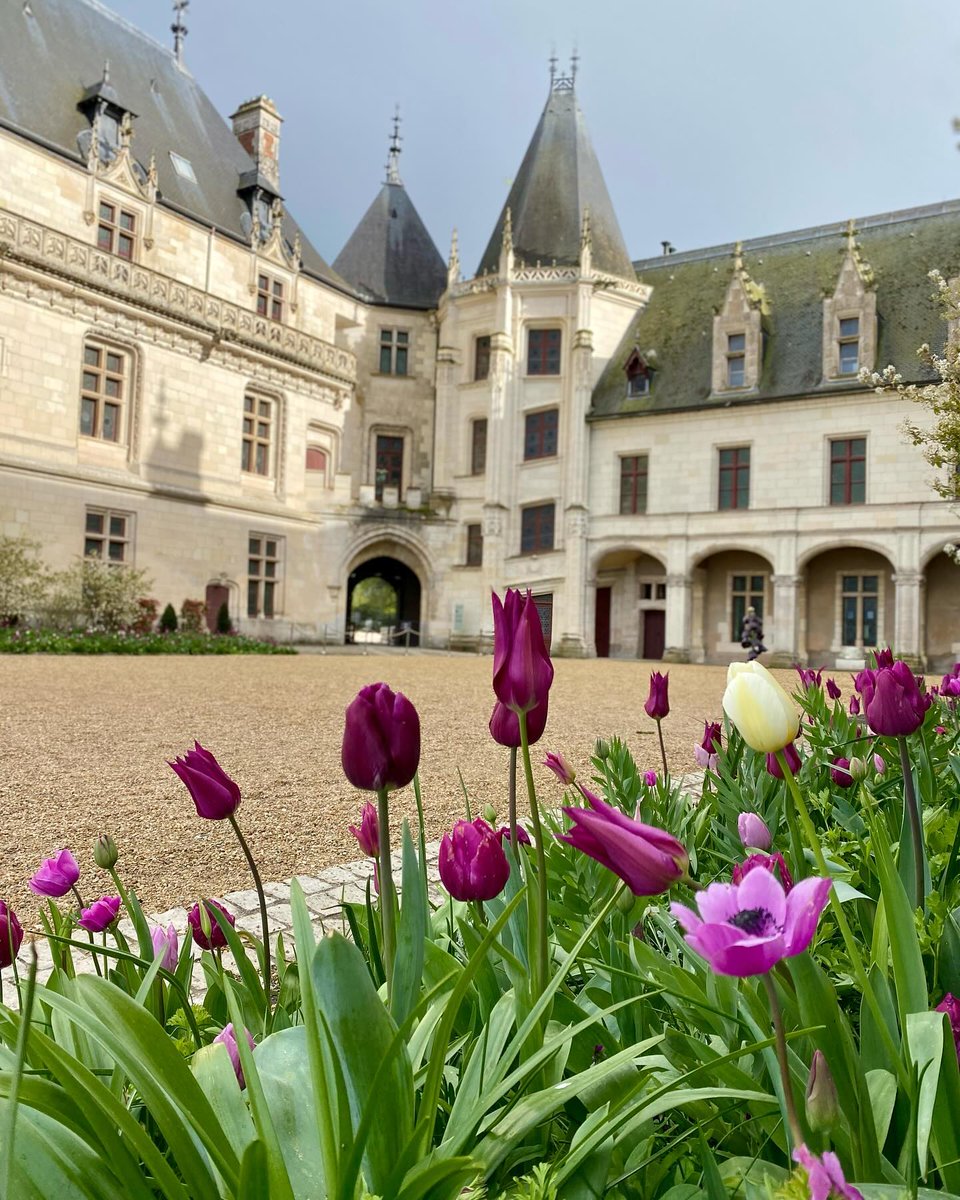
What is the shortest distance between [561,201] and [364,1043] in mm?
29489

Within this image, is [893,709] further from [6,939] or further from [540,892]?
[6,939]

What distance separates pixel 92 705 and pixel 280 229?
19.9m

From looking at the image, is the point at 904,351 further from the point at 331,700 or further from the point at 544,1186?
the point at 544,1186

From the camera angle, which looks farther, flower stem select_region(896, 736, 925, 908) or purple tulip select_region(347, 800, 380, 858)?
purple tulip select_region(347, 800, 380, 858)

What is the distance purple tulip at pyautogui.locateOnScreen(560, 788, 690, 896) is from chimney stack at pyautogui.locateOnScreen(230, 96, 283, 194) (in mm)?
28171

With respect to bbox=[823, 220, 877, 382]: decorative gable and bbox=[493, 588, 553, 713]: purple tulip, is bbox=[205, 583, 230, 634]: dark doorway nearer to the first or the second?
bbox=[823, 220, 877, 382]: decorative gable

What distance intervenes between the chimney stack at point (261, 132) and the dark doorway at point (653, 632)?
17.0m

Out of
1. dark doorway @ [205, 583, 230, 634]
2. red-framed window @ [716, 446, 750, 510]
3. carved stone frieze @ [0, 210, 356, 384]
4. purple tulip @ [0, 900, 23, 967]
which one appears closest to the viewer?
purple tulip @ [0, 900, 23, 967]

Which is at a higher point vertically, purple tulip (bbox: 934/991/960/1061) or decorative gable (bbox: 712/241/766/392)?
decorative gable (bbox: 712/241/766/392)

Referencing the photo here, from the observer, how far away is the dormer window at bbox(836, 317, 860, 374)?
22203 millimetres

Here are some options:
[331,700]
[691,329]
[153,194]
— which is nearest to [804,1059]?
[331,700]

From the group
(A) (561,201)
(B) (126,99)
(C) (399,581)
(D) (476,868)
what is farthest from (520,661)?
(C) (399,581)

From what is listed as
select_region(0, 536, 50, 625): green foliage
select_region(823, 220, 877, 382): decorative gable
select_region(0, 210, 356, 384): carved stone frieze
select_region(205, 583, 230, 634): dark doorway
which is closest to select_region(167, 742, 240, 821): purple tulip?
select_region(0, 536, 50, 625): green foliage

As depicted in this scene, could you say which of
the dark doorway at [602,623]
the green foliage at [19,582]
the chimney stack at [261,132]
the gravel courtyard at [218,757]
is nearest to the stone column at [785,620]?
the dark doorway at [602,623]
